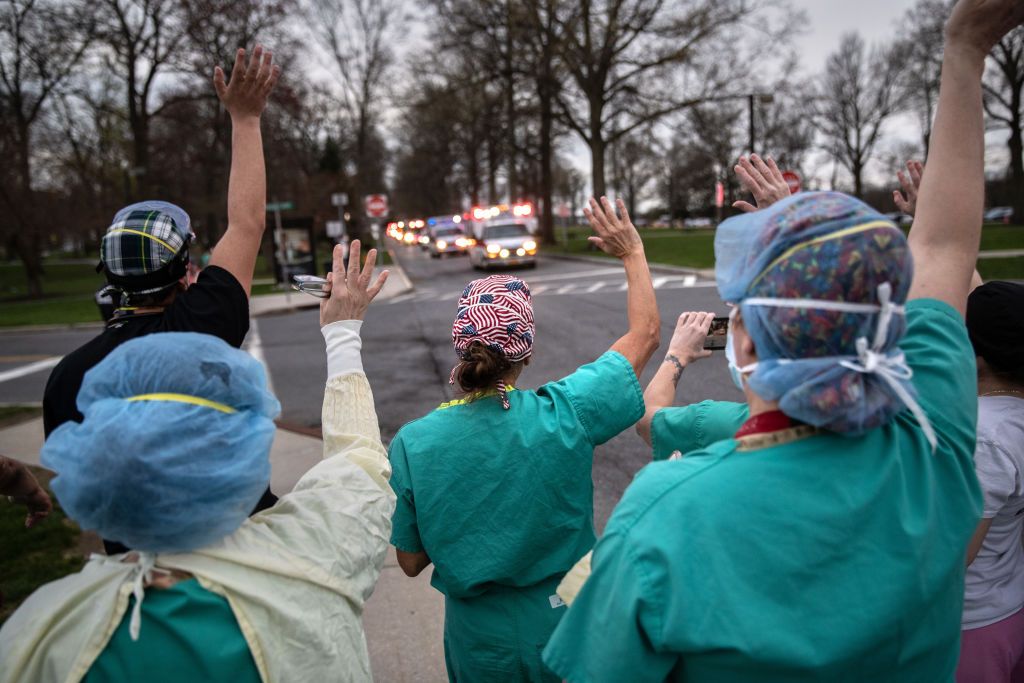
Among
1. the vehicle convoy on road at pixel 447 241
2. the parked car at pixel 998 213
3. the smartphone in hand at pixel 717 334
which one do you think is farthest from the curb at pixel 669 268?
the parked car at pixel 998 213

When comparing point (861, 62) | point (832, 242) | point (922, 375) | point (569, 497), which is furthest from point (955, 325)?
point (861, 62)

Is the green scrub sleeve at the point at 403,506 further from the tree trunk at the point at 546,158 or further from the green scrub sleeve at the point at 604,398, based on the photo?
the tree trunk at the point at 546,158

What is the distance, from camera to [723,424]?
1.87 m

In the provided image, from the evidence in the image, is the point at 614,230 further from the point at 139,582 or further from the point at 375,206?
the point at 375,206

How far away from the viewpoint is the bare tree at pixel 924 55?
4059 cm

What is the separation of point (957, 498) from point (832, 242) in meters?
0.56

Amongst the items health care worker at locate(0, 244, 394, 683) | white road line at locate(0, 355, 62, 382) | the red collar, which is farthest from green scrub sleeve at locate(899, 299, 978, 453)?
white road line at locate(0, 355, 62, 382)

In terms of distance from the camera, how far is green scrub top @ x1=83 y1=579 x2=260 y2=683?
130 cm

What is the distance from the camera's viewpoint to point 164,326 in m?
2.01

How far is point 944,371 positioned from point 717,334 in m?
0.84

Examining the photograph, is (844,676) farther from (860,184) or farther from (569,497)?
(860,184)

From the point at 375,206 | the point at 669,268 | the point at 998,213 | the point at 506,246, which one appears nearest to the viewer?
the point at 669,268

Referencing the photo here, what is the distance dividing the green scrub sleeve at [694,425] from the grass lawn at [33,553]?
3581mm

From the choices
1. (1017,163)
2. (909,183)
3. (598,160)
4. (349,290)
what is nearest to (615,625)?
(349,290)
